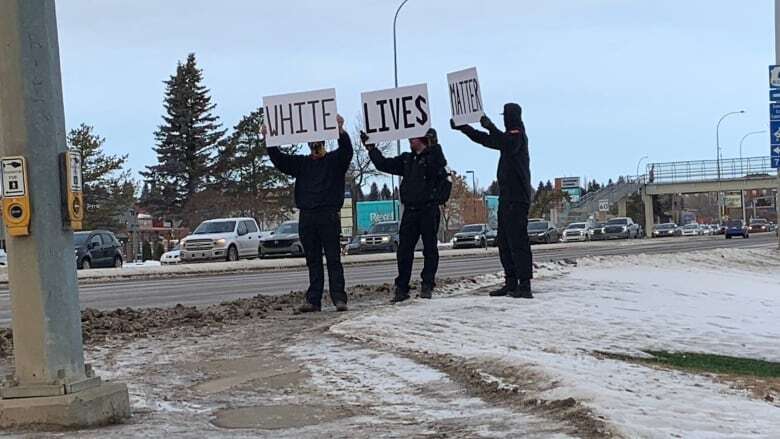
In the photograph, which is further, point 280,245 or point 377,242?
point 377,242

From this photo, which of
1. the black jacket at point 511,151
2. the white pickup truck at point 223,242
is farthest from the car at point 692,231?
the black jacket at point 511,151

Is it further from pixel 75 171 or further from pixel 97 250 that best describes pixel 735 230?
pixel 75 171

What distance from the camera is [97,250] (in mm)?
32594

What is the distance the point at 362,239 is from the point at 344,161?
3019cm

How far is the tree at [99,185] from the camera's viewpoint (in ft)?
202

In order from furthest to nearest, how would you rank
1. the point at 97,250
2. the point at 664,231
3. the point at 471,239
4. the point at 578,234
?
1. the point at 664,231
2. the point at 578,234
3. the point at 471,239
4. the point at 97,250

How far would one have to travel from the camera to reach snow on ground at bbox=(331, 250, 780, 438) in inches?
191

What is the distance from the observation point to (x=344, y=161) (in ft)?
30.9

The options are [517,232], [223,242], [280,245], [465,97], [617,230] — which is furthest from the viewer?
[617,230]

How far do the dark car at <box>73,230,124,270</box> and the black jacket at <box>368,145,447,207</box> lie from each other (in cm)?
2332

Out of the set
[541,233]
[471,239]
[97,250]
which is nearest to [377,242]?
[471,239]

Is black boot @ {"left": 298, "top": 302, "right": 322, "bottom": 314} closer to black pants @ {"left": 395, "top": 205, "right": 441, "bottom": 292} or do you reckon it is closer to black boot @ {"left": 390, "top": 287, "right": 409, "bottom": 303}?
black boot @ {"left": 390, "top": 287, "right": 409, "bottom": 303}

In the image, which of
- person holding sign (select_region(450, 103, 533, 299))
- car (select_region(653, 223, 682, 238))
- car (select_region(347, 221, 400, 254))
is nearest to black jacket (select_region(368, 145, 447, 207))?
person holding sign (select_region(450, 103, 533, 299))

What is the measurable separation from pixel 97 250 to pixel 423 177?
25097 mm
